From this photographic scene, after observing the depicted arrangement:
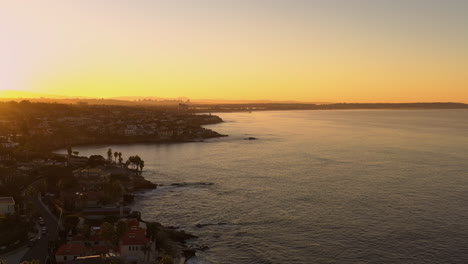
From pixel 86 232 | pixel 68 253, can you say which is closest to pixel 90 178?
pixel 86 232

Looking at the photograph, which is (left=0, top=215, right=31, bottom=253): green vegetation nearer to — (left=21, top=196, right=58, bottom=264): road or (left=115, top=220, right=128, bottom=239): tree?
(left=21, top=196, right=58, bottom=264): road

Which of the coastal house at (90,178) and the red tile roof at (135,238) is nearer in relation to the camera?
the red tile roof at (135,238)

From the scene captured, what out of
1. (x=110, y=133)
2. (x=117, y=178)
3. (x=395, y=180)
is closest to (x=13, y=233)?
(x=117, y=178)

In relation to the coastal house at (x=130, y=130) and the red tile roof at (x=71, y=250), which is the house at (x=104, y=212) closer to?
the red tile roof at (x=71, y=250)

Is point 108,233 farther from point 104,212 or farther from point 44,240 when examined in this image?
point 104,212

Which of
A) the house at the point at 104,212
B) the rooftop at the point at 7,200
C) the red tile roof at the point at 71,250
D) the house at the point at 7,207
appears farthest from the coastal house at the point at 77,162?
the red tile roof at the point at 71,250

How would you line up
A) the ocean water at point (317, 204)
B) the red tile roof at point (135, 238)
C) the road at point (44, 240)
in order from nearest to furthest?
the road at point (44, 240) → the red tile roof at point (135, 238) → the ocean water at point (317, 204)

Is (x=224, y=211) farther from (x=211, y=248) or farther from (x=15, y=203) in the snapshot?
(x=15, y=203)
